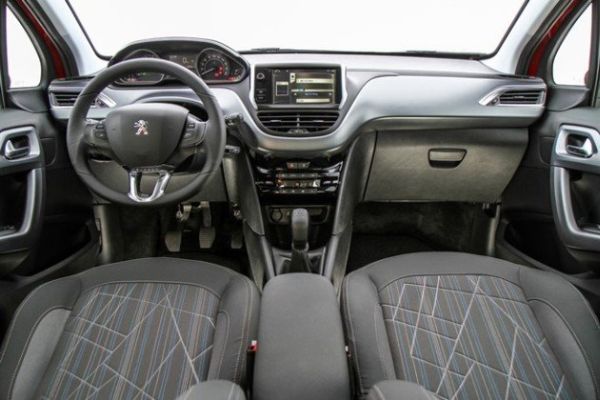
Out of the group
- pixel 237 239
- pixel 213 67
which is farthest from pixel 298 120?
pixel 237 239

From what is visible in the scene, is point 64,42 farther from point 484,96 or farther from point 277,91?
point 484,96

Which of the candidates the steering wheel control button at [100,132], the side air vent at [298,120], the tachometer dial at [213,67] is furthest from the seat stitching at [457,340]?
the tachometer dial at [213,67]

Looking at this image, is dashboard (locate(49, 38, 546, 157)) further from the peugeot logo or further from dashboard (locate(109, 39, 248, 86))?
the peugeot logo

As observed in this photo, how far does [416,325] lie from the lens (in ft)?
3.91

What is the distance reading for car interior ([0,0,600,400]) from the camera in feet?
3.43

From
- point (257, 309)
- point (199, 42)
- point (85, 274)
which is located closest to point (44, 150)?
point (85, 274)

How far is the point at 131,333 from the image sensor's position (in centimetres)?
117

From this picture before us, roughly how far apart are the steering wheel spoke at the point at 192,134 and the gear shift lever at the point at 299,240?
0.42 meters

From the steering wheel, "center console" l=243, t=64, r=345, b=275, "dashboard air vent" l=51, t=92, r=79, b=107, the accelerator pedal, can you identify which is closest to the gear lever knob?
"center console" l=243, t=64, r=345, b=275

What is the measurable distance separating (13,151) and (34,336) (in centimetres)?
75

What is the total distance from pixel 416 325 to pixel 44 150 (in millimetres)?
1597

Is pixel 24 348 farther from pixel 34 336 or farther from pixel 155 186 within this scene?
pixel 155 186

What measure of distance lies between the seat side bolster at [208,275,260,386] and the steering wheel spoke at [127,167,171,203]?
0.36 meters

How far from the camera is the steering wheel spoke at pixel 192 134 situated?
128 cm
